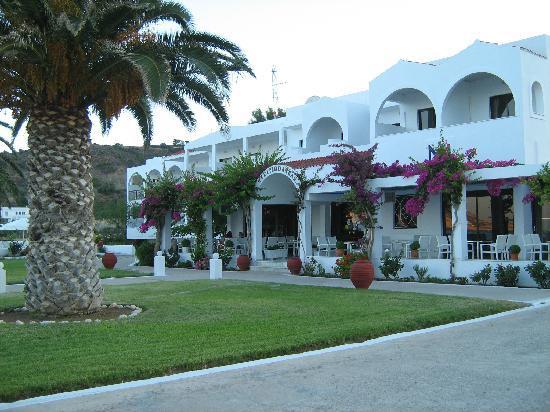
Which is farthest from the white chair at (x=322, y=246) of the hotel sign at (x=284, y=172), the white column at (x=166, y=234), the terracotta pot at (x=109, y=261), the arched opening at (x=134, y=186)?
the arched opening at (x=134, y=186)

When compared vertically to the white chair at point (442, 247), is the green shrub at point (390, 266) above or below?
below

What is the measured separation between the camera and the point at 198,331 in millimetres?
9391

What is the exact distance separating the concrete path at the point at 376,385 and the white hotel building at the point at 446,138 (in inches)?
379

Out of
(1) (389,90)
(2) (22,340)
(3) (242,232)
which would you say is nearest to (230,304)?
(2) (22,340)

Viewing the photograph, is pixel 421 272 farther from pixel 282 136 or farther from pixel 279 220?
pixel 282 136

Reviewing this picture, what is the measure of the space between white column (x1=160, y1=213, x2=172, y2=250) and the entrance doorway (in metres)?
4.53

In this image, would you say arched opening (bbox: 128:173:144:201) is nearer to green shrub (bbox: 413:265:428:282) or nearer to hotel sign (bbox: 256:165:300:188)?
hotel sign (bbox: 256:165:300:188)

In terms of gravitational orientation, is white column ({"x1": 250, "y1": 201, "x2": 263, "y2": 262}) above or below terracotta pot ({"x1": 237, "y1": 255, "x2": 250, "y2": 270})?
above

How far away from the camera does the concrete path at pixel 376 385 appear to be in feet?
18.9

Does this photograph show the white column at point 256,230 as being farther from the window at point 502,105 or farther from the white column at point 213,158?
the white column at point 213,158

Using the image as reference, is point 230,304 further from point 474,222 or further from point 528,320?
point 474,222

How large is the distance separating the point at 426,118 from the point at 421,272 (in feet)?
→ 29.3

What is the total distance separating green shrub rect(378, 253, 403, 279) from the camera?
18859 millimetres

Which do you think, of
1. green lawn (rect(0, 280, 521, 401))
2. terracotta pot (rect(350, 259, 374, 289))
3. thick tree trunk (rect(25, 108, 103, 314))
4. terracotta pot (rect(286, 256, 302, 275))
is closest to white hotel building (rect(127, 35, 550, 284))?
terracotta pot (rect(286, 256, 302, 275))
